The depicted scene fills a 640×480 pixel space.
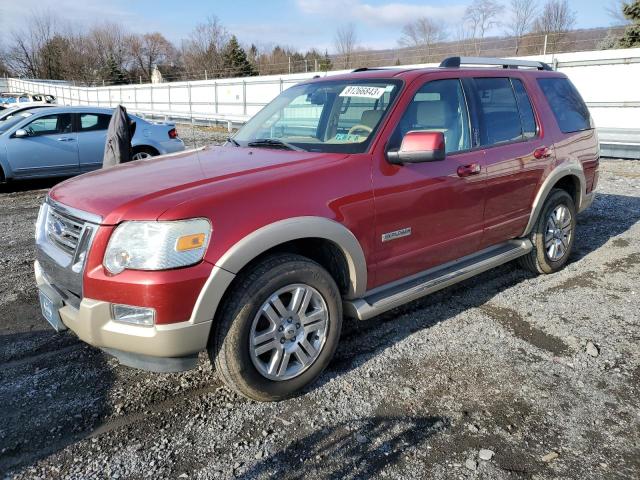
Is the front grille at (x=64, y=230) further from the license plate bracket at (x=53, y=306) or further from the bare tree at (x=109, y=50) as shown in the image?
the bare tree at (x=109, y=50)

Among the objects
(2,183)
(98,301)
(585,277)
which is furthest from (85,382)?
(2,183)

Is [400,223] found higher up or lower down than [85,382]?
higher up

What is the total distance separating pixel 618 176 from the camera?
393 inches

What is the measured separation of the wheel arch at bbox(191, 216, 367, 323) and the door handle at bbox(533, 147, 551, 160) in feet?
7.29

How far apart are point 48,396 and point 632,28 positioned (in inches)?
1134

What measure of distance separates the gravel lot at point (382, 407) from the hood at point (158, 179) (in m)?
1.17

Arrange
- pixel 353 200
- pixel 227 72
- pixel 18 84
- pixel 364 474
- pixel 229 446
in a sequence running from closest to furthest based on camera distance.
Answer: pixel 364 474, pixel 229 446, pixel 353 200, pixel 227 72, pixel 18 84

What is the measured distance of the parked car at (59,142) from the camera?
937 cm

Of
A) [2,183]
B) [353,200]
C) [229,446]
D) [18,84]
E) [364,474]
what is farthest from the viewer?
[18,84]

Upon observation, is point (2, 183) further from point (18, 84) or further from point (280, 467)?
point (18, 84)

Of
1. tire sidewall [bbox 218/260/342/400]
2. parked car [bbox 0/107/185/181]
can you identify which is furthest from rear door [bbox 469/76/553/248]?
parked car [bbox 0/107/185/181]

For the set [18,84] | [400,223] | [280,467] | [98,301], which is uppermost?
[18,84]

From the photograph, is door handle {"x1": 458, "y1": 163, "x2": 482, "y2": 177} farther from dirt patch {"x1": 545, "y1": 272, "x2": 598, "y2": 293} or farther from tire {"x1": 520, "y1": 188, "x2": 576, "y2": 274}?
dirt patch {"x1": 545, "y1": 272, "x2": 598, "y2": 293}

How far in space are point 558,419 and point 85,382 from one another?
113 inches
